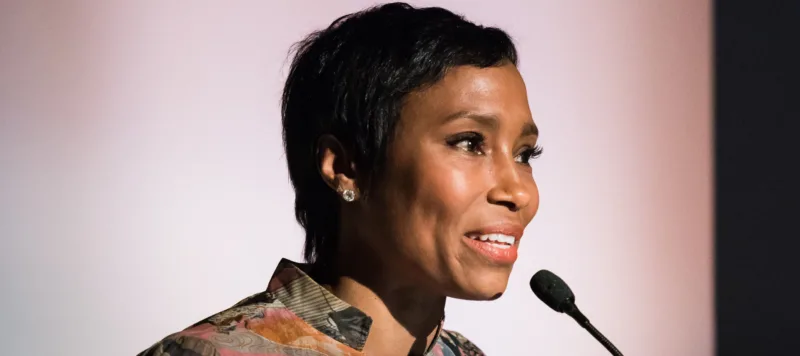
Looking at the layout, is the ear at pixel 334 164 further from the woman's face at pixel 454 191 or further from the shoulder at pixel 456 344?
the shoulder at pixel 456 344

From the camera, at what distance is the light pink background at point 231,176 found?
5.16 ft

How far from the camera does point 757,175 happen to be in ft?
6.34

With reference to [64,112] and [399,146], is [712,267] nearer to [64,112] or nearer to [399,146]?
[399,146]

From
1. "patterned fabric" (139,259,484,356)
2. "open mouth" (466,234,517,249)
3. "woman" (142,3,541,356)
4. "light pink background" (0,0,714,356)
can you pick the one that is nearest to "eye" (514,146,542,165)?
"woman" (142,3,541,356)

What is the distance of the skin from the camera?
3.49ft

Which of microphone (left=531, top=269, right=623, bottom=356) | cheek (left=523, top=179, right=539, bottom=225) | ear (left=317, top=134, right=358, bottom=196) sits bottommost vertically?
microphone (left=531, top=269, right=623, bottom=356)

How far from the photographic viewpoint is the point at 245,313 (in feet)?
3.65

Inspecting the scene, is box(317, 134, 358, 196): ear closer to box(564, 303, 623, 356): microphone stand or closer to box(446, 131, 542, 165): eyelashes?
box(446, 131, 542, 165): eyelashes

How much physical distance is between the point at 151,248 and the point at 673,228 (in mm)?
900

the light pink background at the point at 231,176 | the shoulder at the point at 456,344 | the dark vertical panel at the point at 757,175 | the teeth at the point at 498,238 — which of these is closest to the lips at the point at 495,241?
the teeth at the point at 498,238

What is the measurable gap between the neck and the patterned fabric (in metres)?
0.02

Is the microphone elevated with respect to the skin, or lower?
lower

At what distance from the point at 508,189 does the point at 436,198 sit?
0.25 feet

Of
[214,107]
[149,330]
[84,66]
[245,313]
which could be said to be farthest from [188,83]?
[245,313]
